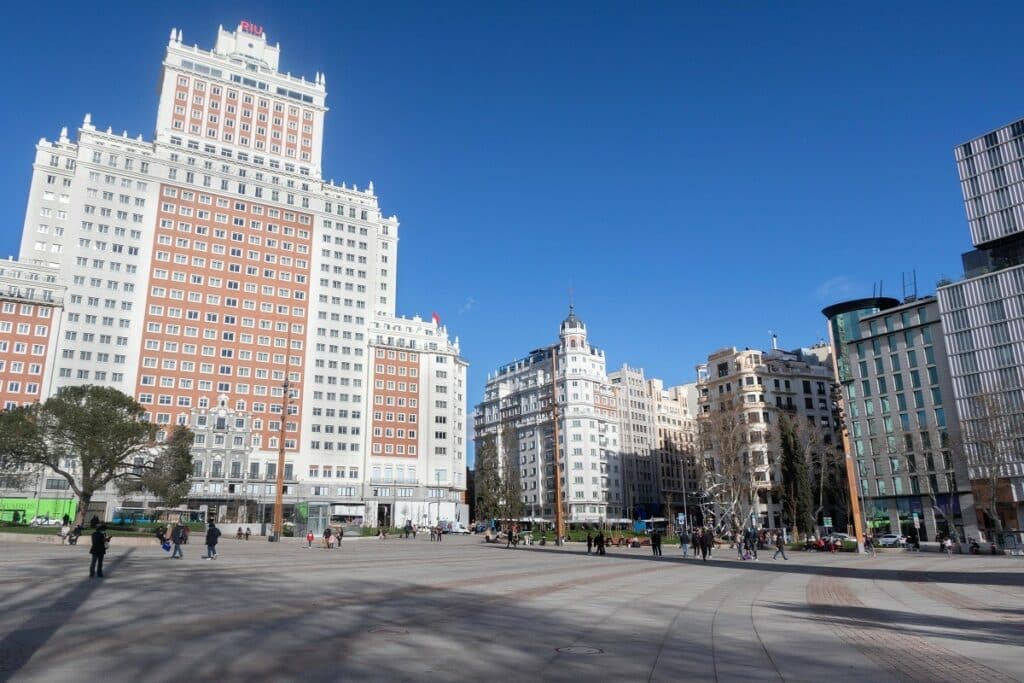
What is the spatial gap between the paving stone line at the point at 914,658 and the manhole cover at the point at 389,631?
700 cm

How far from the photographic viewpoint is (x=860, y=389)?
85.2m

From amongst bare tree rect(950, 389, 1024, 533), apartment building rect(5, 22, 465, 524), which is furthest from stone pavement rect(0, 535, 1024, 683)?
apartment building rect(5, 22, 465, 524)

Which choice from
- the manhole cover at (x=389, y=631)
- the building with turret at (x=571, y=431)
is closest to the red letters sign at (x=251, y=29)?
the building with turret at (x=571, y=431)

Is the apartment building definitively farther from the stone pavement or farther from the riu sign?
the stone pavement

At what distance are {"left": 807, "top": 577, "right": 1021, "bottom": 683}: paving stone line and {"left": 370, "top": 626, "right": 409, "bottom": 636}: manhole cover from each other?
7.00 metres

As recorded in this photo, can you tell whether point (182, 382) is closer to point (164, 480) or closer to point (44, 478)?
point (44, 478)

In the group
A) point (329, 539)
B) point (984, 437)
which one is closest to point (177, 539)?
point (329, 539)

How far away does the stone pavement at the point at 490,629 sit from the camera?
838cm

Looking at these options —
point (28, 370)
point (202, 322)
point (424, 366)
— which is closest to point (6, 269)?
point (28, 370)

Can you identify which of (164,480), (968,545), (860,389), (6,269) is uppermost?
(6,269)

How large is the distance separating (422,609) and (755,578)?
50.1 feet

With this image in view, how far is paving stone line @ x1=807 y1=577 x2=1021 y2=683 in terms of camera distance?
8234 millimetres

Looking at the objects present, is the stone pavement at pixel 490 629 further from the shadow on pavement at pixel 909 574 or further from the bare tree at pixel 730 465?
the bare tree at pixel 730 465

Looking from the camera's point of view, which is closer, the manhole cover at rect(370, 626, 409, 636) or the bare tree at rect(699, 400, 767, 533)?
the manhole cover at rect(370, 626, 409, 636)
